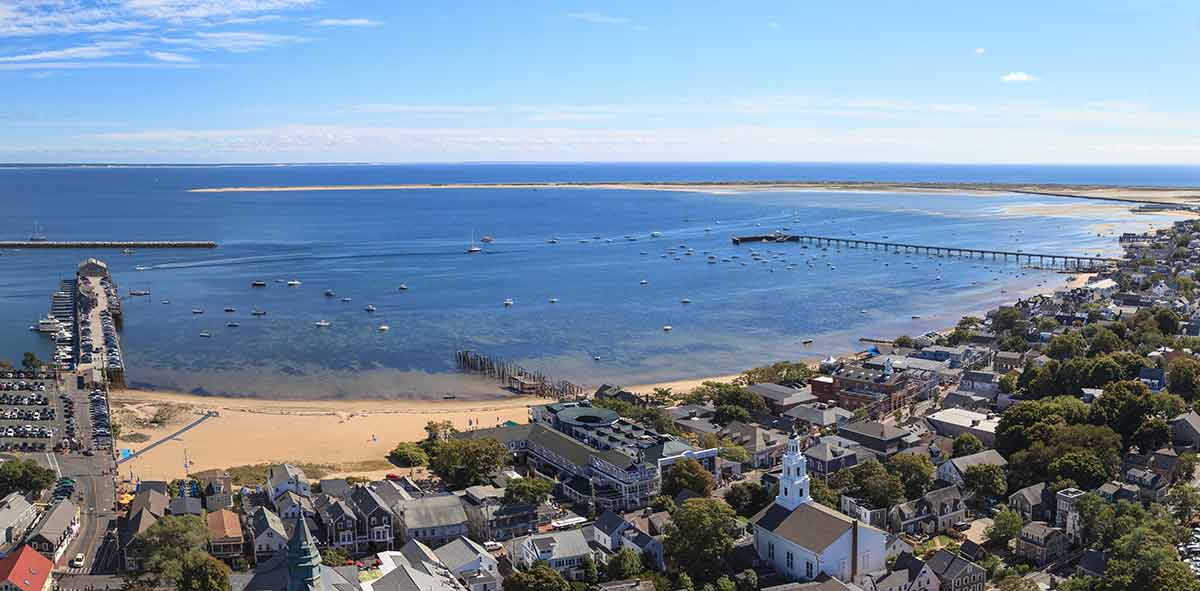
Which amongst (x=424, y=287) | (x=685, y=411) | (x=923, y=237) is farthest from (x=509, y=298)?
(x=923, y=237)

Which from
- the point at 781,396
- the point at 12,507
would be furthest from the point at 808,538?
the point at 12,507

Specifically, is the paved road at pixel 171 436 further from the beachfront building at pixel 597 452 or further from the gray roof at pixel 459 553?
the gray roof at pixel 459 553

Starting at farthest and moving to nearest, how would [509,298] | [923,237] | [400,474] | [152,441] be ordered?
1. [923,237]
2. [509,298]
3. [152,441]
4. [400,474]

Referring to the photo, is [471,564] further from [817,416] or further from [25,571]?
[817,416]

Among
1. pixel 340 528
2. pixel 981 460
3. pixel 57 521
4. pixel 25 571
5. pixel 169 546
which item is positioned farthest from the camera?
pixel 981 460

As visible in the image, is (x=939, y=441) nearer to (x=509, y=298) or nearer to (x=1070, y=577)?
(x=1070, y=577)

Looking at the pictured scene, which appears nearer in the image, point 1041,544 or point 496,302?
point 1041,544
